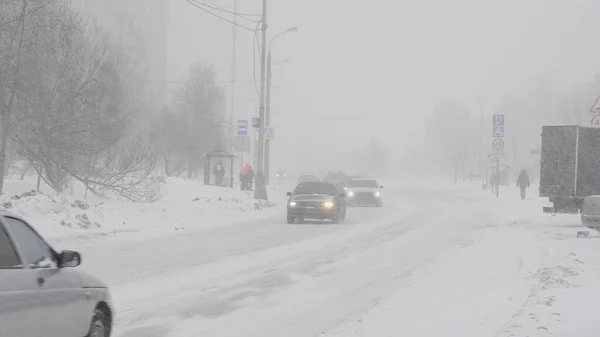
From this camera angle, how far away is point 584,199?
25.0 metres

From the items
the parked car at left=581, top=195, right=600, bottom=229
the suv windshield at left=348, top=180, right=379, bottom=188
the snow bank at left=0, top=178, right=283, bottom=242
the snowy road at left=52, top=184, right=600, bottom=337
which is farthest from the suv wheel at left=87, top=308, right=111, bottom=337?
the suv windshield at left=348, top=180, right=379, bottom=188

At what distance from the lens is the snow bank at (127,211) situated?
867 inches

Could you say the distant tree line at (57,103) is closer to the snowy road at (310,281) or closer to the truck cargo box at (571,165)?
the snowy road at (310,281)

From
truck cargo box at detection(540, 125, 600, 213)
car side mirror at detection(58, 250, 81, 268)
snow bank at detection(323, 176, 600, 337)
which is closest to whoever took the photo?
car side mirror at detection(58, 250, 81, 268)

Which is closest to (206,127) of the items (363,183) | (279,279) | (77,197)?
(363,183)

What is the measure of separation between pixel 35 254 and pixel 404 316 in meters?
5.30

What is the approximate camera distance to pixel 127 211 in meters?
26.9

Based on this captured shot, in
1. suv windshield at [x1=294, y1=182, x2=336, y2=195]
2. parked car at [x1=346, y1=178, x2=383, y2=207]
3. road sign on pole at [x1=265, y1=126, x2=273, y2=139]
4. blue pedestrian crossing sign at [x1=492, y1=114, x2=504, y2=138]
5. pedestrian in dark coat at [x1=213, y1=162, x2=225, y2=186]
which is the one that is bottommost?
parked car at [x1=346, y1=178, x2=383, y2=207]

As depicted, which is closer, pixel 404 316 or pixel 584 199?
pixel 404 316

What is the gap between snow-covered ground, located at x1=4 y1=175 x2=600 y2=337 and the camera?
10031mm

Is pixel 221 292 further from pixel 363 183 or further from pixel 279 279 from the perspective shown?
pixel 363 183

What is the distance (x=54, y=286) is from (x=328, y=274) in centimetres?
908

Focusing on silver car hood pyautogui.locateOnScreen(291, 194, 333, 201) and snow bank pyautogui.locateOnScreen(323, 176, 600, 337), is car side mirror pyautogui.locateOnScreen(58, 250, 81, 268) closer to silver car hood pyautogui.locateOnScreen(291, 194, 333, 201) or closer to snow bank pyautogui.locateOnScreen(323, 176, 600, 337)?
snow bank pyautogui.locateOnScreen(323, 176, 600, 337)

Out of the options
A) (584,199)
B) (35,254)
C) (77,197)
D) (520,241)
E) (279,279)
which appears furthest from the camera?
(77,197)
